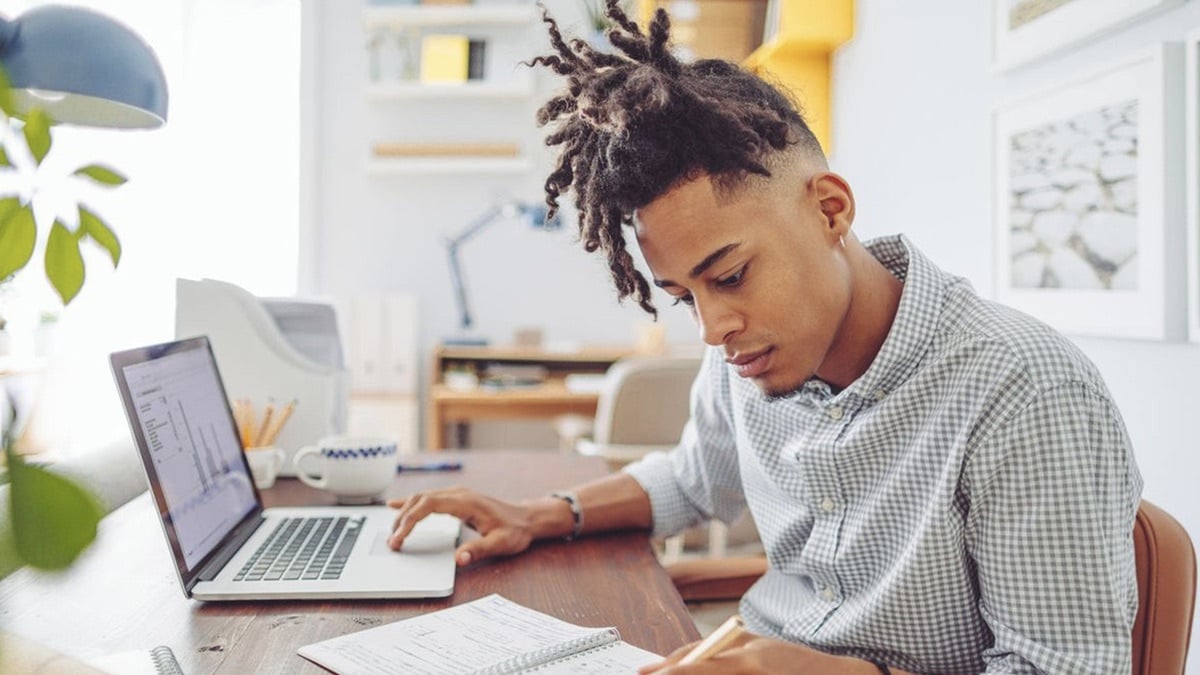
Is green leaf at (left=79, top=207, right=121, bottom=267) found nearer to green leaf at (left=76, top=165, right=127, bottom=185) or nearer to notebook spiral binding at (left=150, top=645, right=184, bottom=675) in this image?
green leaf at (left=76, top=165, right=127, bottom=185)

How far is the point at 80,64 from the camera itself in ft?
2.99

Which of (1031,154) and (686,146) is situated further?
(1031,154)

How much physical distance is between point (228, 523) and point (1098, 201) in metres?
1.34

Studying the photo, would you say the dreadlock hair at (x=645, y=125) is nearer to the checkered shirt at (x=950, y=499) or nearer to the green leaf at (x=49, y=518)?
the checkered shirt at (x=950, y=499)

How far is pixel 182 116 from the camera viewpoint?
3.24m

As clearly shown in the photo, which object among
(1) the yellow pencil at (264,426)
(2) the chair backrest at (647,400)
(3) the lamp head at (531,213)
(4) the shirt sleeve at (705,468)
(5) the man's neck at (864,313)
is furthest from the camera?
(3) the lamp head at (531,213)

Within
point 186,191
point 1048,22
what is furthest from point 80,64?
point 186,191

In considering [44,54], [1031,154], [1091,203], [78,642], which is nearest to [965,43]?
[1031,154]

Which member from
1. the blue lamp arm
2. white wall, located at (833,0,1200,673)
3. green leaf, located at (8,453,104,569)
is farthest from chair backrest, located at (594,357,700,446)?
green leaf, located at (8,453,104,569)

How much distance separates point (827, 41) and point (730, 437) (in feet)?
5.93

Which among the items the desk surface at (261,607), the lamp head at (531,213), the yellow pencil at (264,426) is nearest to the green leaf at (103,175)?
the desk surface at (261,607)

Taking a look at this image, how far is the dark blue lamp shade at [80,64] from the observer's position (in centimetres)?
87

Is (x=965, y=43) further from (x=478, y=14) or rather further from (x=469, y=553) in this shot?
A: (x=478, y=14)

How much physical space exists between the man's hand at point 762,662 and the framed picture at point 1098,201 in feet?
2.96
